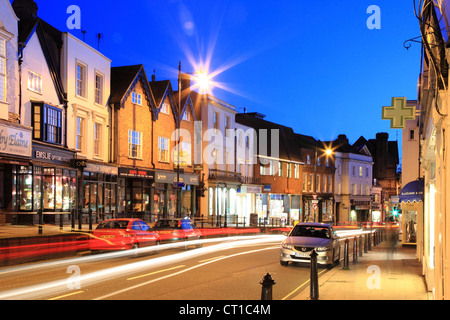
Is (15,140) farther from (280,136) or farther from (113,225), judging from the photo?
(280,136)

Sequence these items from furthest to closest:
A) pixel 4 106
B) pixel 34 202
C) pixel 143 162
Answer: pixel 143 162, pixel 34 202, pixel 4 106

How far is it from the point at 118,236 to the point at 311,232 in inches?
301

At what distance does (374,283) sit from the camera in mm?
13836

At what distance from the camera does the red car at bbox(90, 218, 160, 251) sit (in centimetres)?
2022

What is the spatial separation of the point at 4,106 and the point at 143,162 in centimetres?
1420

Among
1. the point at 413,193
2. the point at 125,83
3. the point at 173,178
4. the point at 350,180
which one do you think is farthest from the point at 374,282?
the point at 350,180

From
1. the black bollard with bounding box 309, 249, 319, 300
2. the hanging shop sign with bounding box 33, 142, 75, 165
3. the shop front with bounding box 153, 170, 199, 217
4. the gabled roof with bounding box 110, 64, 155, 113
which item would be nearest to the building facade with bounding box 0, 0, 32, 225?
the hanging shop sign with bounding box 33, 142, 75, 165

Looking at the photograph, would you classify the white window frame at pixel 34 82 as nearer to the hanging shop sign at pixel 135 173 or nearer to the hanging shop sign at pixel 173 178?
the hanging shop sign at pixel 135 173

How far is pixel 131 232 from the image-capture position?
2078 centimetres

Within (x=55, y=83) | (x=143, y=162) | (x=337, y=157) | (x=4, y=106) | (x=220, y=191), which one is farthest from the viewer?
(x=337, y=157)

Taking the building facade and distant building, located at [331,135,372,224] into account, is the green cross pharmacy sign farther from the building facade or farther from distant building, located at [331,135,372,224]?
distant building, located at [331,135,372,224]
